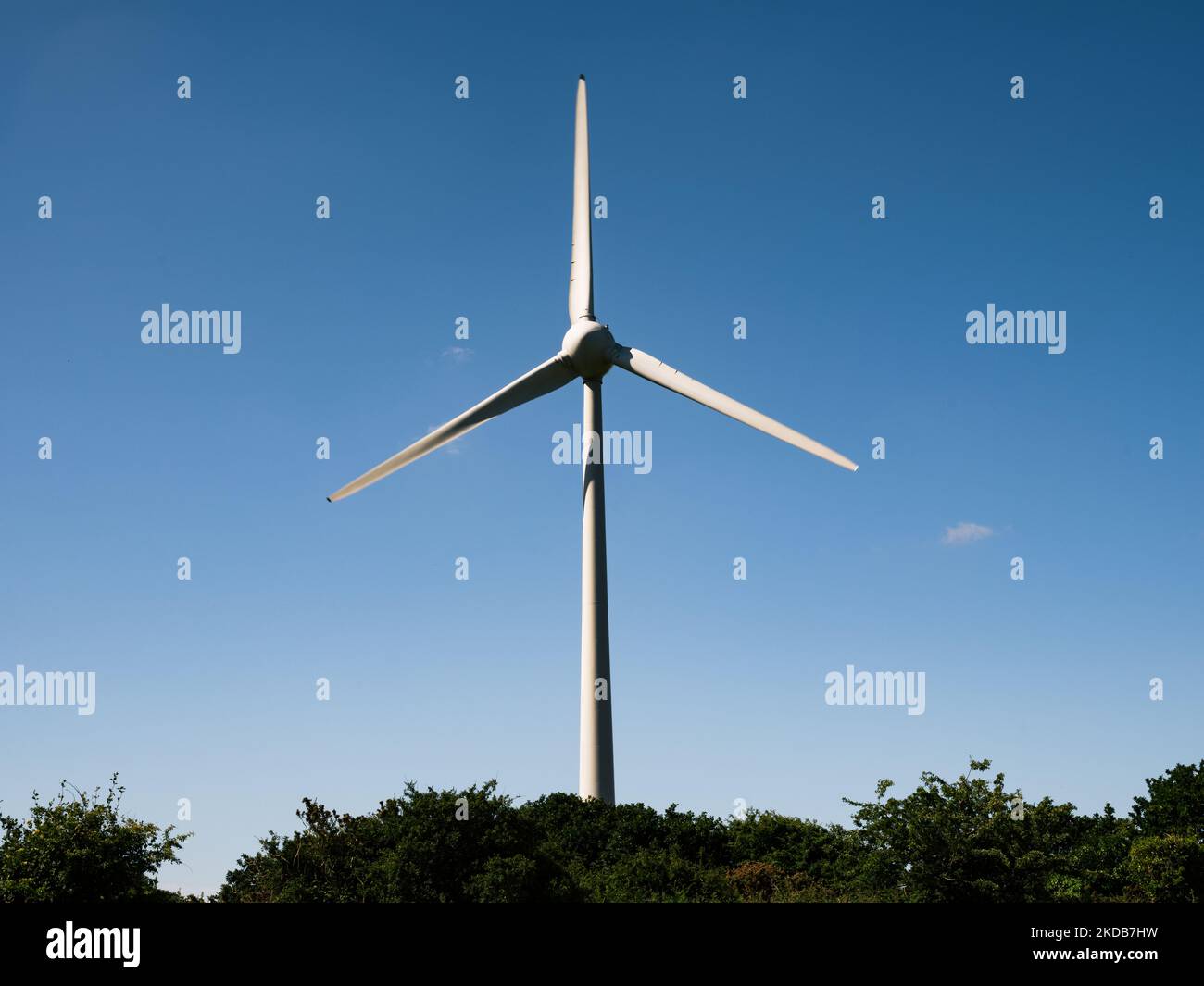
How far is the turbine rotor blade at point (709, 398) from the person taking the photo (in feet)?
199

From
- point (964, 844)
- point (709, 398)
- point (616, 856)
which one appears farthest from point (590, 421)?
point (964, 844)

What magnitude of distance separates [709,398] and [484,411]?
42.6ft

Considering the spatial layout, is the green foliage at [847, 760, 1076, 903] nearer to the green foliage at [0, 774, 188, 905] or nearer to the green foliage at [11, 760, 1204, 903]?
the green foliage at [11, 760, 1204, 903]

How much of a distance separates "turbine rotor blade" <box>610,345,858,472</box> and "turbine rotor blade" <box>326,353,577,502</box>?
12.3 feet

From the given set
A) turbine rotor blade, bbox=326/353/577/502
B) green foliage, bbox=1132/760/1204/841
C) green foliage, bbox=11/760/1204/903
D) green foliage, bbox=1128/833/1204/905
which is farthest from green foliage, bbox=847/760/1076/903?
green foliage, bbox=1132/760/1204/841

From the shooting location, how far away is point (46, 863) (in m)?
47.4

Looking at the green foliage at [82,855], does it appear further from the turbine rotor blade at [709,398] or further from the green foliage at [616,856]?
the turbine rotor blade at [709,398]

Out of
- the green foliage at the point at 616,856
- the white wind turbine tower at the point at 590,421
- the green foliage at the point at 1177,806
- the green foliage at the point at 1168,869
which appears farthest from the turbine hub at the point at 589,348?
the green foliage at the point at 1177,806

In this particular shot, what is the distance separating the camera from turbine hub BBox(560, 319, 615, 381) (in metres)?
70.9

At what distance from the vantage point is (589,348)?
70938 mm

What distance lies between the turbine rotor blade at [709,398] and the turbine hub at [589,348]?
0.66 meters

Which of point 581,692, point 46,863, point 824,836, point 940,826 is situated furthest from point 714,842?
point 46,863
